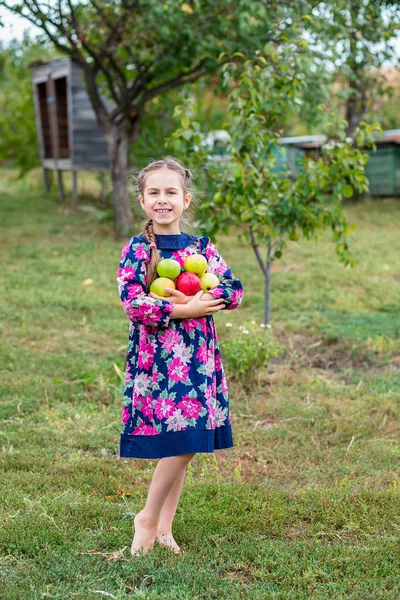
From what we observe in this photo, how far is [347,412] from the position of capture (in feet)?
15.6

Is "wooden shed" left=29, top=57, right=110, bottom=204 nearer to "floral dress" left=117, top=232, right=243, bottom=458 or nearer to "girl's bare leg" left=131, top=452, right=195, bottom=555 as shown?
"floral dress" left=117, top=232, right=243, bottom=458

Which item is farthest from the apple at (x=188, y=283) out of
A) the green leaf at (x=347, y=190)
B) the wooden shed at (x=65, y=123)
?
the wooden shed at (x=65, y=123)

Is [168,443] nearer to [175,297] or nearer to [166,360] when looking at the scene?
[166,360]

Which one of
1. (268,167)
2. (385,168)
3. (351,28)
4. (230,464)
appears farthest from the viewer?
(385,168)

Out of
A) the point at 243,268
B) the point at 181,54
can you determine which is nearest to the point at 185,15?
the point at 181,54

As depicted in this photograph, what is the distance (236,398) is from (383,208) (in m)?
9.03

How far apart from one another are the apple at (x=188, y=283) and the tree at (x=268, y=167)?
2308 millimetres

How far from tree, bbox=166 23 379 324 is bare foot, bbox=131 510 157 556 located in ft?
8.67

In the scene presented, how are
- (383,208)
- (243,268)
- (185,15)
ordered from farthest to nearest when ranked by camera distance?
(383,208) < (243,268) < (185,15)

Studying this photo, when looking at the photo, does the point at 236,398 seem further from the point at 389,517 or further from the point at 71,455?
the point at 389,517

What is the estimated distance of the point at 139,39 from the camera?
30.2ft

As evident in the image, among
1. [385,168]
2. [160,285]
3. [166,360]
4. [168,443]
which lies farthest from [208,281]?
[385,168]

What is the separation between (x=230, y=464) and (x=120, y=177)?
7.20 m

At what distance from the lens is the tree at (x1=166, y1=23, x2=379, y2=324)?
524cm
